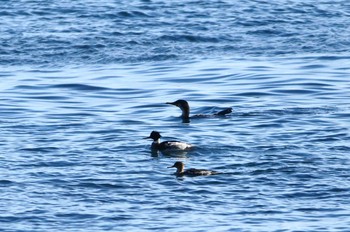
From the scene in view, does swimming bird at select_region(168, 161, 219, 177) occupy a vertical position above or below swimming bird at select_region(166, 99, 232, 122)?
above

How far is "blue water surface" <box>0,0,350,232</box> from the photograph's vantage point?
17.1m

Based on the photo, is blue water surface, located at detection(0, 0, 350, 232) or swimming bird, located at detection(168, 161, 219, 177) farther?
swimming bird, located at detection(168, 161, 219, 177)

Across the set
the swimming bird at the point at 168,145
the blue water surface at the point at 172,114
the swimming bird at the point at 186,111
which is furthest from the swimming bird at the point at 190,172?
the swimming bird at the point at 186,111

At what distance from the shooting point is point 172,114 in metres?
25.8

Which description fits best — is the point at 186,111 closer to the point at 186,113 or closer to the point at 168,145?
the point at 186,113

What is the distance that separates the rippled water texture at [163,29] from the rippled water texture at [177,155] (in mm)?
612

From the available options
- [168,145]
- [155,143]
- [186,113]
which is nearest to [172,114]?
[186,113]

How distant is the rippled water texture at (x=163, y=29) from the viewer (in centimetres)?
3044

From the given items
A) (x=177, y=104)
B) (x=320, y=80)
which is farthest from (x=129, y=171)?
(x=320, y=80)

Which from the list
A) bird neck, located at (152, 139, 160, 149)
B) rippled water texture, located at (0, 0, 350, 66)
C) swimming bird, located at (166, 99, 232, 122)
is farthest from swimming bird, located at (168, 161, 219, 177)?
rippled water texture, located at (0, 0, 350, 66)

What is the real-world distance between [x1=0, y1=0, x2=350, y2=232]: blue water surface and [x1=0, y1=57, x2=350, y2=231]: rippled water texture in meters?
0.04

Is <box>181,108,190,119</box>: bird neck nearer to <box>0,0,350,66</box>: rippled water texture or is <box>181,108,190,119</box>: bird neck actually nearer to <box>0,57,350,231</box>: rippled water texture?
<box>0,57,350,231</box>: rippled water texture

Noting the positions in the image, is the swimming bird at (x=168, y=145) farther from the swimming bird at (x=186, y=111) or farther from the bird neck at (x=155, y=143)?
the swimming bird at (x=186, y=111)

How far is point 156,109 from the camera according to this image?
85.5 feet
